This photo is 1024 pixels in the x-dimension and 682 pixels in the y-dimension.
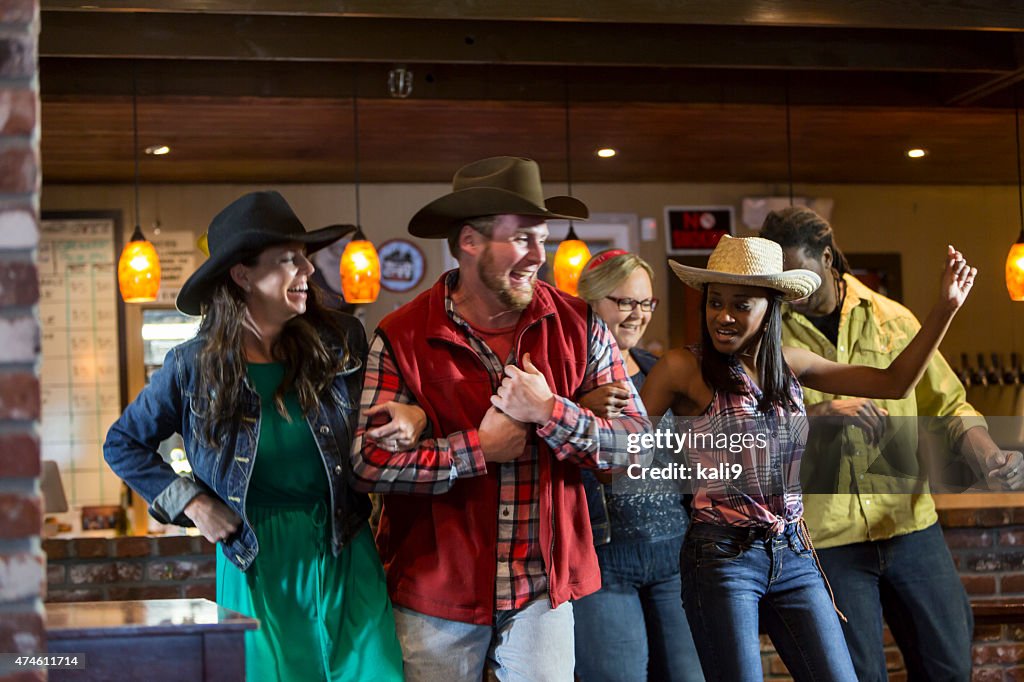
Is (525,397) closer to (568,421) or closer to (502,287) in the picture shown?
(568,421)

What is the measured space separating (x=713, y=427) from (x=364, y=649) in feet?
3.14

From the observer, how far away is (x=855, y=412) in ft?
9.62

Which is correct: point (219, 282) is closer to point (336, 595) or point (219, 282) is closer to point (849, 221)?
point (336, 595)

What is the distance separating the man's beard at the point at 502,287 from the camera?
94.3 inches

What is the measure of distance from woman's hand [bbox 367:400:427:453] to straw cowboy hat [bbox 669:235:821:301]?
0.79m

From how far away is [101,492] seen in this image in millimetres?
7551

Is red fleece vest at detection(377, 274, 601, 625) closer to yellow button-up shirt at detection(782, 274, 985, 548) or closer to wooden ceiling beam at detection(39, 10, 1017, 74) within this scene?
yellow button-up shirt at detection(782, 274, 985, 548)

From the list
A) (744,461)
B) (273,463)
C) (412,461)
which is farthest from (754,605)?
(273,463)

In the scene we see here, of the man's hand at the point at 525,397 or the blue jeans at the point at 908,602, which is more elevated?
the man's hand at the point at 525,397

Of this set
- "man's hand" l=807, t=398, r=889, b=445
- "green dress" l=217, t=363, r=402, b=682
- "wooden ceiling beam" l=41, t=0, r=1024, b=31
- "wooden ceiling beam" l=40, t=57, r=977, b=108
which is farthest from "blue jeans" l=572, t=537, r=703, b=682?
"wooden ceiling beam" l=40, t=57, r=977, b=108

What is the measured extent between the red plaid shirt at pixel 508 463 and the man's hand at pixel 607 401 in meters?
0.02

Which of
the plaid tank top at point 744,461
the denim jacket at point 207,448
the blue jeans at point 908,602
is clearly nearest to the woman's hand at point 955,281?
the plaid tank top at point 744,461

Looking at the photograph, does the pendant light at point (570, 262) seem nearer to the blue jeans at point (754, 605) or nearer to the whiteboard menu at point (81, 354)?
the whiteboard menu at point (81, 354)

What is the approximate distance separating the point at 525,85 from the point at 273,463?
3761mm
